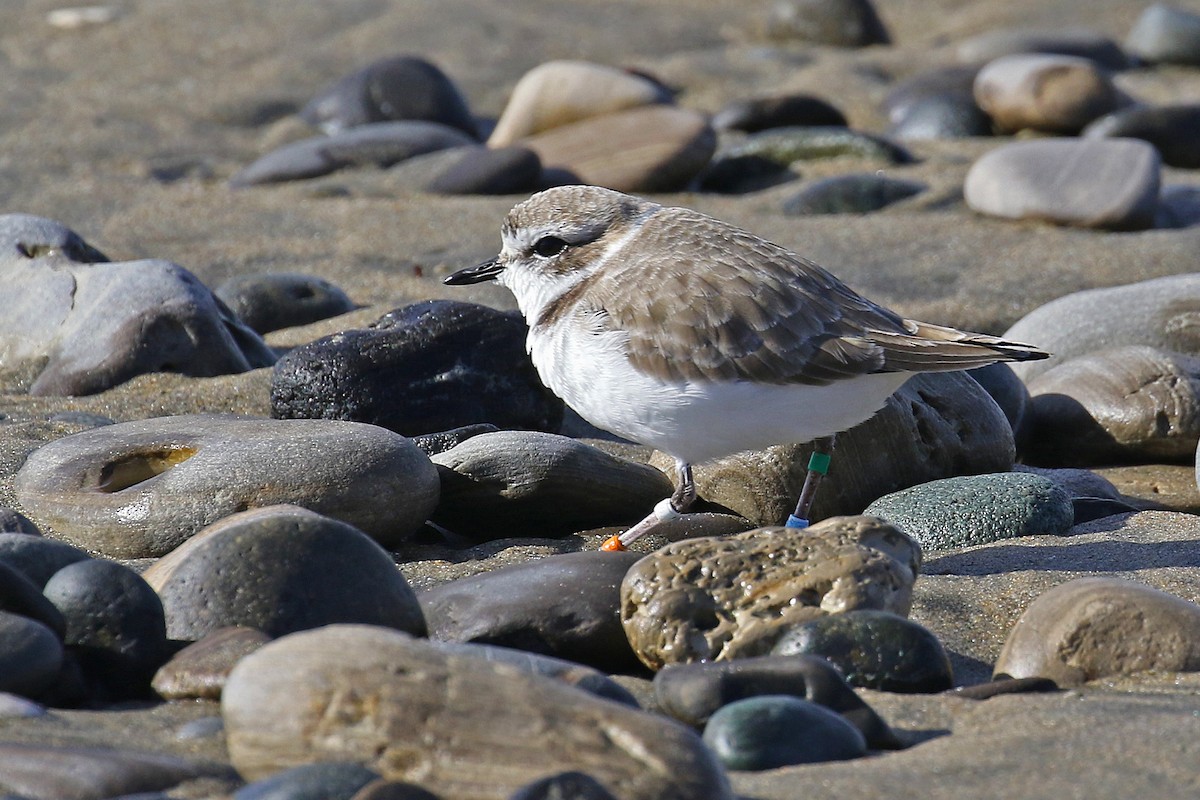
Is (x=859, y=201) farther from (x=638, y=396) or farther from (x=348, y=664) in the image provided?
(x=348, y=664)

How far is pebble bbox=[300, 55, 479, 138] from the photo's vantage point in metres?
9.95

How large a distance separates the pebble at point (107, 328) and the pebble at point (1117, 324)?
3349 mm

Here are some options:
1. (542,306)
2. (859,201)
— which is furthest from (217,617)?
(859,201)

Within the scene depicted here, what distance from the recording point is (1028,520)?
445 centimetres

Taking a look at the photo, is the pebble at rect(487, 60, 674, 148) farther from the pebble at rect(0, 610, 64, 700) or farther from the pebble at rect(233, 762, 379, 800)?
the pebble at rect(233, 762, 379, 800)

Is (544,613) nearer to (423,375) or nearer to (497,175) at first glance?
(423,375)

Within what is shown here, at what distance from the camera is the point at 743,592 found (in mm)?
3400

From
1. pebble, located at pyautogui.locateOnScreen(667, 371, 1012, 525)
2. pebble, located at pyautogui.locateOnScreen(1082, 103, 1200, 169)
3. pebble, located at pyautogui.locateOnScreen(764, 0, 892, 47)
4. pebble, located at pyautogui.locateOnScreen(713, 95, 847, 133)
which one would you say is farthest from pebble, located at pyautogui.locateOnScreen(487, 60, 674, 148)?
pebble, located at pyautogui.locateOnScreen(667, 371, 1012, 525)

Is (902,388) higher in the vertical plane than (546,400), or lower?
higher

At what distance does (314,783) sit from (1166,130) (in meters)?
8.19

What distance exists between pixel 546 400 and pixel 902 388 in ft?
4.47

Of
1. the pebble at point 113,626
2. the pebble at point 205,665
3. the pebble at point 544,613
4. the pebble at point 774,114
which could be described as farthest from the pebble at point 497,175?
the pebble at point 205,665

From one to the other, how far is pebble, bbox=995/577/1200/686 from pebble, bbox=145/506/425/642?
4.80ft

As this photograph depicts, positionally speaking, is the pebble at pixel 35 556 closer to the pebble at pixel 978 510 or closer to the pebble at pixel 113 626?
the pebble at pixel 113 626
